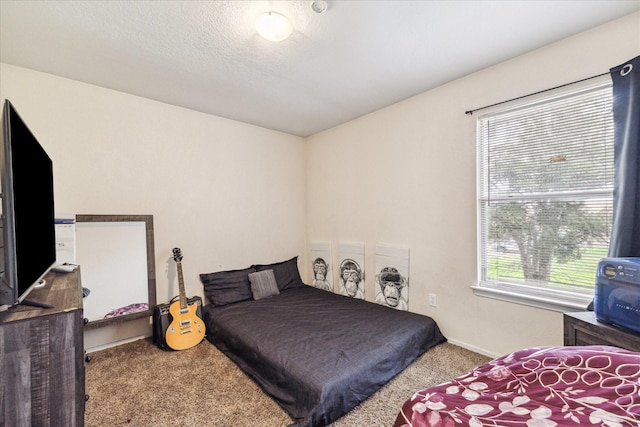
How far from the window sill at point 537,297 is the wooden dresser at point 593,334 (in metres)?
0.40

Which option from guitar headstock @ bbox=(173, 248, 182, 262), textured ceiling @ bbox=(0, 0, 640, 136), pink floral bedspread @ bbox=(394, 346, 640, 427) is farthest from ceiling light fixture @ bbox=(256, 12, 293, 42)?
guitar headstock @ bbox=(173, 248, 182, 262)

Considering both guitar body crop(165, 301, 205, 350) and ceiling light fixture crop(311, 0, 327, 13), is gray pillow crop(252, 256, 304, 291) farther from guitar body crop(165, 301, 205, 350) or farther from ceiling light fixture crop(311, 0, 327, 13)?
ceiling light fixture crop(311, 0, 327, 13)

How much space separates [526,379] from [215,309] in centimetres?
263

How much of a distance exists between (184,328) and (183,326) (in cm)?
2

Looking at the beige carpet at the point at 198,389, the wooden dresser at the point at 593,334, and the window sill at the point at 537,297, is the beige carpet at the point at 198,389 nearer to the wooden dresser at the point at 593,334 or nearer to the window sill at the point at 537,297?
the window sill at the point at 537,297

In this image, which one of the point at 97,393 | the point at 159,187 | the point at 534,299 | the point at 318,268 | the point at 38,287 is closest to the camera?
the point at 38,287

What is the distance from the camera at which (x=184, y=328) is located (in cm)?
246

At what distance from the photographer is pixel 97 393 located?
184 cm

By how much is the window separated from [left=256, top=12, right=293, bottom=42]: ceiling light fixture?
1759 mm

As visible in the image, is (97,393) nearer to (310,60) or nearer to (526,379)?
(526,379)

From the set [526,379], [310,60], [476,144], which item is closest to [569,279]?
[476,144]

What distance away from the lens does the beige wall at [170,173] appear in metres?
2.27

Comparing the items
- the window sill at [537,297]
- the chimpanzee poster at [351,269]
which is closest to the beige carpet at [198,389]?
the window sill at [537,297]

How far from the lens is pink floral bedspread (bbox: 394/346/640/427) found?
2.27 ft
